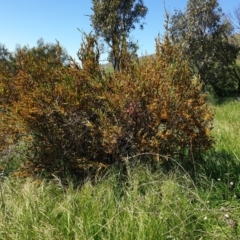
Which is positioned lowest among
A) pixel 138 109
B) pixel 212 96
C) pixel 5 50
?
pixel 212 96

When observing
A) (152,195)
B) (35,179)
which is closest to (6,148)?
(35,179)

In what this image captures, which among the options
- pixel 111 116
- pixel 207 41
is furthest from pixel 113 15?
pixel 111 116

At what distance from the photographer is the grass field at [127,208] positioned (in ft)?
7.77

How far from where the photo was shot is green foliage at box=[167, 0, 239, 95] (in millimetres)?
19047

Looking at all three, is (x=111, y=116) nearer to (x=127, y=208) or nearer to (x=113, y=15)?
(x=127, y=208)

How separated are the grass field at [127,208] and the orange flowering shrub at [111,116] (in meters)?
0.27

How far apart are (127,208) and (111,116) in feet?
3.88

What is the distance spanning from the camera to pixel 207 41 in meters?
19.2

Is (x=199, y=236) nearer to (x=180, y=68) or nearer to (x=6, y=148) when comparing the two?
(x=180, y=68)

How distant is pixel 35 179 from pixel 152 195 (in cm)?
138

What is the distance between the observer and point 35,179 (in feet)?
11.4

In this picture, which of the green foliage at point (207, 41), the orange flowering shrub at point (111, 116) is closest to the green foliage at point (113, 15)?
the green foliage at point (207, 41)

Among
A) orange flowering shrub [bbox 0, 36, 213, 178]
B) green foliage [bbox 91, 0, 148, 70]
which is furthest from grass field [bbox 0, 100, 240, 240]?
green foliage [bbox 91, 0, 148, 70]

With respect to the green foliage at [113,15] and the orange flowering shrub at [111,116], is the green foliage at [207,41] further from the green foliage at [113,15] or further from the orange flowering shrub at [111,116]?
the orange flowering shrub at [111,116]
